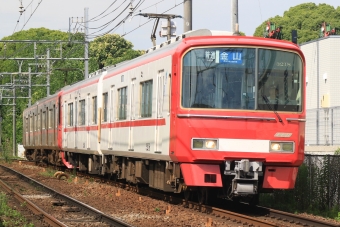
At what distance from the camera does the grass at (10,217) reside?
11922mm

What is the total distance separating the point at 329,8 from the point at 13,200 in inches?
2312

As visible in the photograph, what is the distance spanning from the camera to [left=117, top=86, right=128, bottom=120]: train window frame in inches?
682

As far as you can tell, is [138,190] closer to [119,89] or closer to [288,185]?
[119,89]

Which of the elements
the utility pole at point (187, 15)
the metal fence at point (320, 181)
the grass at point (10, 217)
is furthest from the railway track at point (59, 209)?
the utility pole at point (187, 15)

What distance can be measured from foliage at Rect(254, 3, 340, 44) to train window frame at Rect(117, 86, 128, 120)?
5147 centimetres

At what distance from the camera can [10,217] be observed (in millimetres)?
12930


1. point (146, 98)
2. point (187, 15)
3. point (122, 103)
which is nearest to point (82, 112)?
point (187, 15)

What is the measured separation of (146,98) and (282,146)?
3.53 m

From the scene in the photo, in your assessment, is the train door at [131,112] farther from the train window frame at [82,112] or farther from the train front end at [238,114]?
the train window frame at [82,112]

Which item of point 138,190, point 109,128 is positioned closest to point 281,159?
point 138,190

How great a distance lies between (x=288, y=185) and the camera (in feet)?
42.8

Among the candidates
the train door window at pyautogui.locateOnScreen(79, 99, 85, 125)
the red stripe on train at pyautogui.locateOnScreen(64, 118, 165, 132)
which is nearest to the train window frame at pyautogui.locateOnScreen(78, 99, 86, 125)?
the train door window at pyautogui.locateOnScreen(79, 99, 85, 125)

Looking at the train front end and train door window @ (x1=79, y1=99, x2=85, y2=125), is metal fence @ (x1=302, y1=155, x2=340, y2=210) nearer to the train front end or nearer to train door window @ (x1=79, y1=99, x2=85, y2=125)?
the train front end

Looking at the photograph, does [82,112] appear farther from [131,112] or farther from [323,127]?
[323,127]
